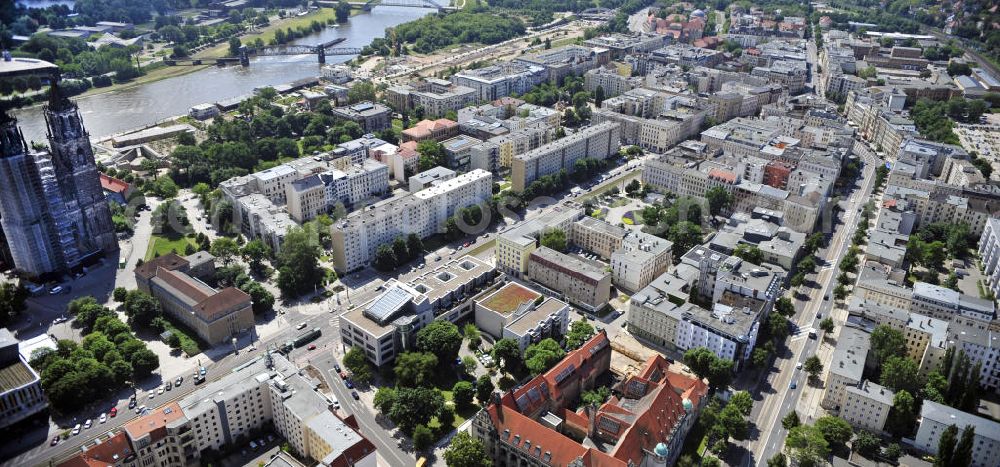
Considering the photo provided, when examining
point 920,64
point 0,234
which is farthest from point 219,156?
point 920,64

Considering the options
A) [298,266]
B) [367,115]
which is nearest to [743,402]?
[298,266]

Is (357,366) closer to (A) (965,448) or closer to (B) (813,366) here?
(B) (813,366)

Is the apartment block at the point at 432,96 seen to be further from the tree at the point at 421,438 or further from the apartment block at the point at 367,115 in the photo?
the tree at the point at 421,438

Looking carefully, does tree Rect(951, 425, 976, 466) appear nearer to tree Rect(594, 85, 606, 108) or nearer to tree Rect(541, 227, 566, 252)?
tree Rect(541, 227, 566, 252)

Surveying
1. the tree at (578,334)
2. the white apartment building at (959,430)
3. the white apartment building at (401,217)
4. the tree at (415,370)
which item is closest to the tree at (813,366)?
the white apartment building at (959,430)

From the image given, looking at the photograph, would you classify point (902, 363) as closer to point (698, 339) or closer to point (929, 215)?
point (698, 339)

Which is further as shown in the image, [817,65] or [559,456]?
[817,65]

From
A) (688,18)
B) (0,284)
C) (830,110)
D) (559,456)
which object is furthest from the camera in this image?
(688,18)
